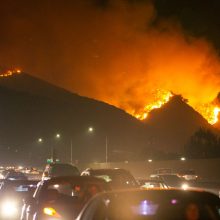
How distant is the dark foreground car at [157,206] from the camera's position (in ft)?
24.2

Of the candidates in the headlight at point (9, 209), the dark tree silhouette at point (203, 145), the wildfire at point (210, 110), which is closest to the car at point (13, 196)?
the headlight at point (9, 209)

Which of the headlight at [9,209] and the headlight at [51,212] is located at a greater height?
the headlight at [9,209]

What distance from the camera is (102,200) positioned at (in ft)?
26.0

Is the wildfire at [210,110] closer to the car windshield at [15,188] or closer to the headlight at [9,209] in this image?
the car windshield at [15,188]

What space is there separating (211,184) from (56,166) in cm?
1812

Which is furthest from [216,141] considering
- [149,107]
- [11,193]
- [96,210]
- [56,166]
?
[96,210]

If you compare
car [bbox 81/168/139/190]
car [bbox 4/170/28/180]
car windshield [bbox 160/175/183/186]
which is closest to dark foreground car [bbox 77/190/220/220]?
car [bbox 81/168/139/190]

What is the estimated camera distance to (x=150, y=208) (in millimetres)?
7441

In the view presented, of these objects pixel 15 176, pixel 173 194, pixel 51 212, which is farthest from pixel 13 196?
pixel 173 194

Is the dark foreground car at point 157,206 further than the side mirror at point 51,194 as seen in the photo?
No

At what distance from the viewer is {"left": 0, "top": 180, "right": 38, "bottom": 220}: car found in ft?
71.2

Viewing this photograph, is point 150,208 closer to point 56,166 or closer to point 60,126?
point 56,166

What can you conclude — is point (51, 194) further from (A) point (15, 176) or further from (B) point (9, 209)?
(A) point (15, 176)

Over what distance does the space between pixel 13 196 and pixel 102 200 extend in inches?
593
